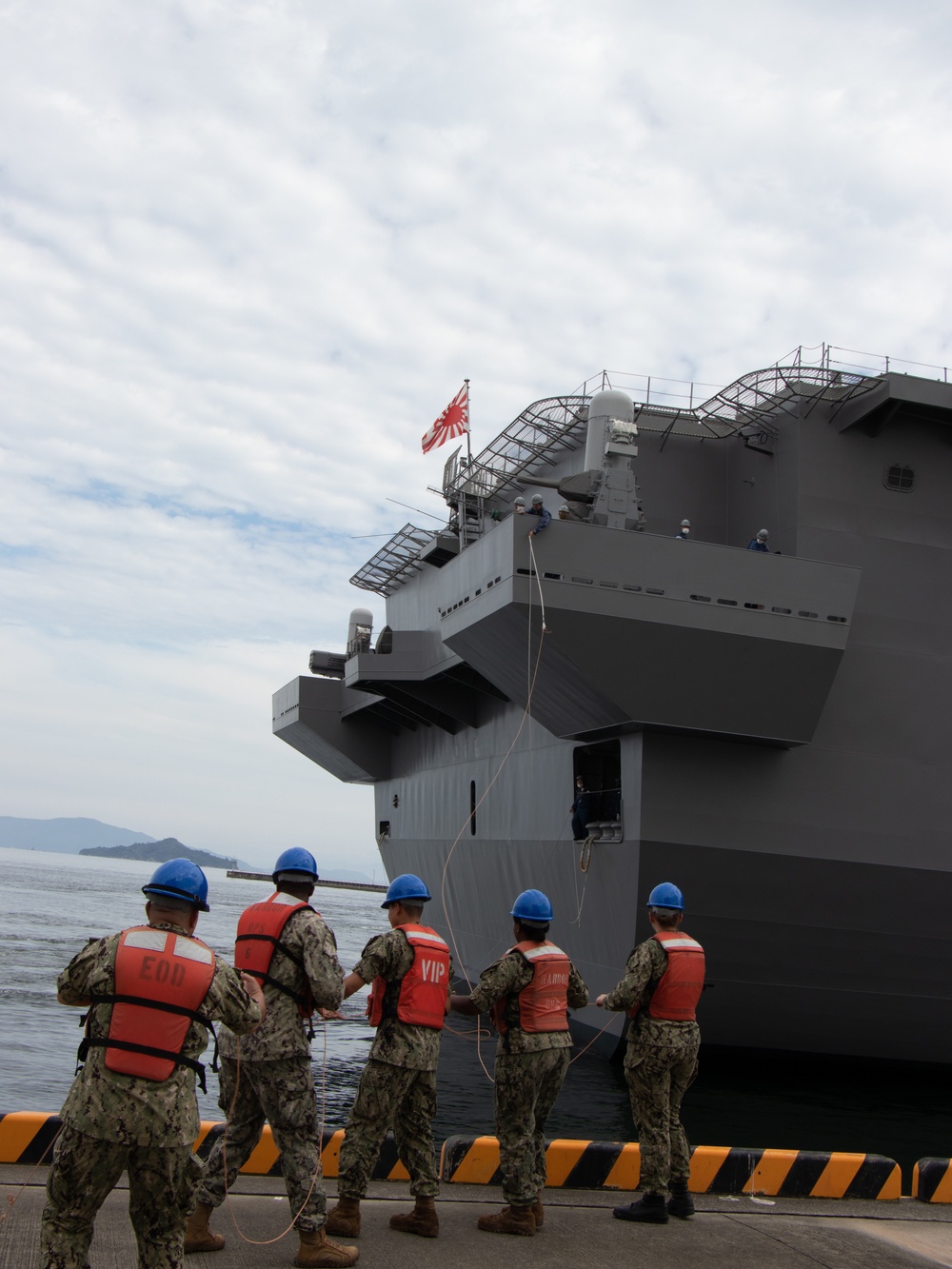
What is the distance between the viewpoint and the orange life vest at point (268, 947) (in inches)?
205

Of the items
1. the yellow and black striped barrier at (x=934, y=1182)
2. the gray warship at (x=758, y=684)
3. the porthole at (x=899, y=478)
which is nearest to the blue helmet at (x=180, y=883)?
the yellow and black striped barrier at (x=934, y=1182)

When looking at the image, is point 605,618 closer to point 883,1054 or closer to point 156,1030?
point 883,1054

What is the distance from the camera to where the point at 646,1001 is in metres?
6.36

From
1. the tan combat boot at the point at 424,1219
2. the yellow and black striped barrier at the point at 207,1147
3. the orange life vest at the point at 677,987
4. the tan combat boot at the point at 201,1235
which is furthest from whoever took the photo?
the orange life vest at the point at 677,987

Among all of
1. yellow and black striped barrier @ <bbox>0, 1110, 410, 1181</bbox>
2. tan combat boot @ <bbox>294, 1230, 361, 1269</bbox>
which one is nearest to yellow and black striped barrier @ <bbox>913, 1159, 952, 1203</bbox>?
yellow and black striped barrier @ <bbox>0, 1110, 410, 1181</bbox>

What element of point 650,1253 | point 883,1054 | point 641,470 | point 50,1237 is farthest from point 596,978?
point 50,1237

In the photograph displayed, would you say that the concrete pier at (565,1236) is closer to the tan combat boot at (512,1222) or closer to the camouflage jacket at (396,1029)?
the tan combat boot at (512,1222)

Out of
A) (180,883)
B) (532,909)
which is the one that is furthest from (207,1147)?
(180,883)

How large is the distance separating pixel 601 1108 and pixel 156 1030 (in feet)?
32.2

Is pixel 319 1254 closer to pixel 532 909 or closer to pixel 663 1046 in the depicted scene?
pixel 532 909

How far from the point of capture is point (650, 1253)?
5.42 metres

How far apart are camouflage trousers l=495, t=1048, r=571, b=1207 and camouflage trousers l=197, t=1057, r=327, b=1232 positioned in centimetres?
106

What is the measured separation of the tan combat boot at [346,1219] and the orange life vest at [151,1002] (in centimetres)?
186

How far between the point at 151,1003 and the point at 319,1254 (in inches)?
70.7
